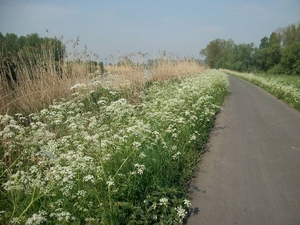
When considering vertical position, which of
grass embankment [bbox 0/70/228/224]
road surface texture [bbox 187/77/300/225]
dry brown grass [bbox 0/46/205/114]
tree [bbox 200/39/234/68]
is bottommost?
road surface texture [bbox 187/77/300/225]

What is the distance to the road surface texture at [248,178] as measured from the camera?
3.47m

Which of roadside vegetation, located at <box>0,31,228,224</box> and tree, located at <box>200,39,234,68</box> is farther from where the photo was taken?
tree, located at <box>200,39,234,68</box>

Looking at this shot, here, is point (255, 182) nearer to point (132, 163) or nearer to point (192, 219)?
point (192, 219)

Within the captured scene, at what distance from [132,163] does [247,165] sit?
2713 mm

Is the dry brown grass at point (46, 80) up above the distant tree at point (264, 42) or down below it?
below

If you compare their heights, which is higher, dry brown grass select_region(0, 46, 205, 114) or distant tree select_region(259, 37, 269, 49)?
distant tree select_region(259, 37, 269, 49)

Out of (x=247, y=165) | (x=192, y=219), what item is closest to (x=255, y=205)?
(x=192, y=219)

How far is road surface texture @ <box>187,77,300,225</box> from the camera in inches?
136

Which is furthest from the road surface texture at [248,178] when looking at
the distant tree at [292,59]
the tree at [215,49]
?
the tree at [215,49]

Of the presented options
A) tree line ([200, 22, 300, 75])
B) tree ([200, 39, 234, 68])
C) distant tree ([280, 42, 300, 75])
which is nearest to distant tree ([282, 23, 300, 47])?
tree line ([200, 22, 300, 75])

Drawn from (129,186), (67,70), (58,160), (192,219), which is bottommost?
Result: (192,219)

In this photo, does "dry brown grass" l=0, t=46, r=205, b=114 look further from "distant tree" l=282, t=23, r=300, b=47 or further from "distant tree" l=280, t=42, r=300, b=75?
"distant tree" l=282, t=23, r=300, b=47

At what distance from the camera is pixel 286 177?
4.55 m

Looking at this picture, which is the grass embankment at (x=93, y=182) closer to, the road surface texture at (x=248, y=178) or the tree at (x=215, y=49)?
the road surface texture at (x=248, y=178)
